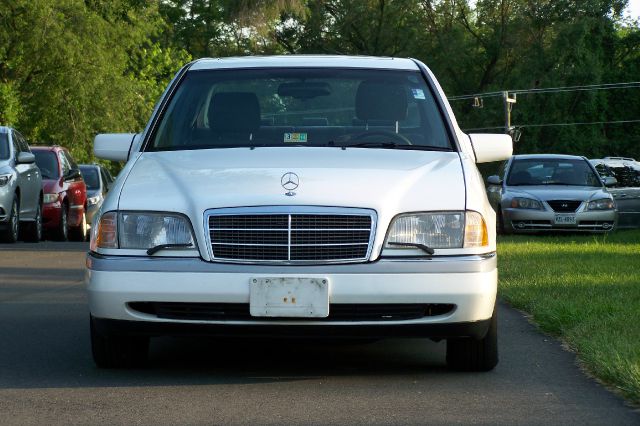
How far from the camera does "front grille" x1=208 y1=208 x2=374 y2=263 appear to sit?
6.88 m

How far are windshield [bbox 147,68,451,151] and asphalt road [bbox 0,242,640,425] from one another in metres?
1.20

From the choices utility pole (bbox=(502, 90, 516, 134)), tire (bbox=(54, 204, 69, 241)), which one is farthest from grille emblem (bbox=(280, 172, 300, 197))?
utility pole (bbox=(502, 90, 516, 134))

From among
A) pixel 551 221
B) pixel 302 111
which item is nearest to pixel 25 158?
→ pixel 551 221

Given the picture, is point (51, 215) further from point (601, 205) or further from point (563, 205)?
point (601, 205)

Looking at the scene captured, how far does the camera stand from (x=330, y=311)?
22.4ft

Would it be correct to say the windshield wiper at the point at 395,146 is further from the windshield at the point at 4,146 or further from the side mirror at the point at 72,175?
the side mirror at the point at 72,175

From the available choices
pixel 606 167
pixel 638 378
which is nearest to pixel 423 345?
pixel 638 378

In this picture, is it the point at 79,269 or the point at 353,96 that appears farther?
the point at 79,269

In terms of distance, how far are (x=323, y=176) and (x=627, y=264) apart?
338 inches

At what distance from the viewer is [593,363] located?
7.50 m

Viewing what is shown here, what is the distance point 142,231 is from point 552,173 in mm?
18148

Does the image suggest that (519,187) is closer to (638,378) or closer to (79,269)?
(79,269)

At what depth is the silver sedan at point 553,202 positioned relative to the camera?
76.0 ft

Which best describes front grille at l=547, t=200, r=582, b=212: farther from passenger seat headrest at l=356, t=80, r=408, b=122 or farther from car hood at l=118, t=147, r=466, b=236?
car hood at l=118, t=147, r=466, b=236
